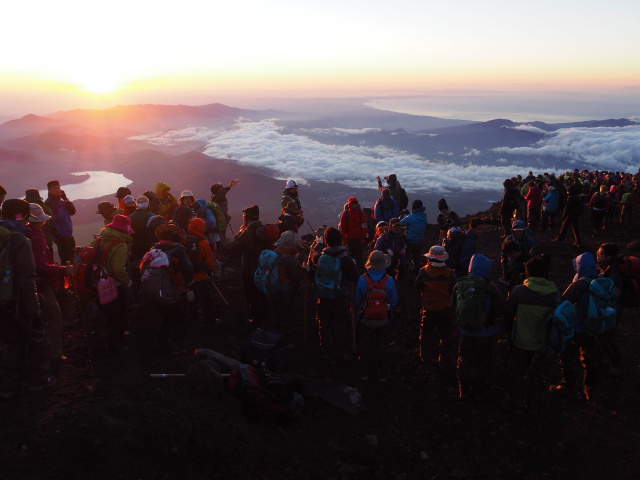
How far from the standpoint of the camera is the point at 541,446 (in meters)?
5.18

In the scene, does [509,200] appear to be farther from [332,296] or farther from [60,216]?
[60,216]

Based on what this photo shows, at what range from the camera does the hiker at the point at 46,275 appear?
5.29m

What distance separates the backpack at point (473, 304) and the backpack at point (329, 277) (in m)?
1.76

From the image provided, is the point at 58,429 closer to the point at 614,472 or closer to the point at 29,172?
the point at 614,472

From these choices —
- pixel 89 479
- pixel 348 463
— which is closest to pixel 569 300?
pixel 348 463

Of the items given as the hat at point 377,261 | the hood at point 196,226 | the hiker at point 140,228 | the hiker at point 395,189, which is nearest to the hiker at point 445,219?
the hiker at point 395,189

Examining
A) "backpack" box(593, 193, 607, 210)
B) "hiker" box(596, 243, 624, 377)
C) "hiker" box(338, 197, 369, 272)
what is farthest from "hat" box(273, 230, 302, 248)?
"backpack" box(593, 193, 607, 210)

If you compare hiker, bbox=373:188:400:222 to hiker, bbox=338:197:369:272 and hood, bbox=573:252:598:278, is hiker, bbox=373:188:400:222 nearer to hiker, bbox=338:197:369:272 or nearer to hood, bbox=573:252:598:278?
hiker, bbox=338:197:369:272

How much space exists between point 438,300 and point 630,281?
2534 mm

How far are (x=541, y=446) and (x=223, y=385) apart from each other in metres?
3.89

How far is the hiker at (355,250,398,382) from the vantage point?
6.15m

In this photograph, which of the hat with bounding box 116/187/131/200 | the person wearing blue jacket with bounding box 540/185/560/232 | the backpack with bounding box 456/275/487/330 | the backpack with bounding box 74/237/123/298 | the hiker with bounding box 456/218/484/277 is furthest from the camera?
the person wearing blue jacket with bounding box 540/185/560/232

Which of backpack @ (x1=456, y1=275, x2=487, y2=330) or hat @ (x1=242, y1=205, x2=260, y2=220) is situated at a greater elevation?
hat @ (x1=242, y1=205, x2=260, y2=220)

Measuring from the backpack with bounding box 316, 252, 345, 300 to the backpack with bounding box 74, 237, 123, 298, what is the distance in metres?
2.88
